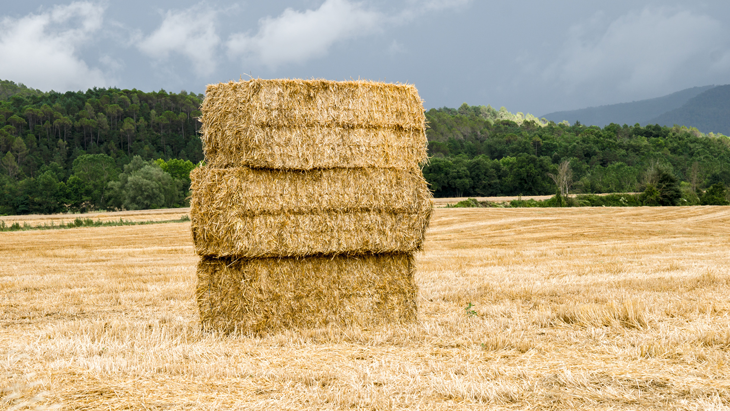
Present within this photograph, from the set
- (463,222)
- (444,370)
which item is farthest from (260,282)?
(463,222)

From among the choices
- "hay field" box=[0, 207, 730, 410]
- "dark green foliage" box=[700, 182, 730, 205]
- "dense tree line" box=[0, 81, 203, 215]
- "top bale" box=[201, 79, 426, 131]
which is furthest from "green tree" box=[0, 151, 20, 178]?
"top bale" box=[201, 79, 426, 131]

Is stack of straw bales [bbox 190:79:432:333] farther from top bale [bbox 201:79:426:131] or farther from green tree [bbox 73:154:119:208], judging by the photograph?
green tree [bbox 73:154:119:208]

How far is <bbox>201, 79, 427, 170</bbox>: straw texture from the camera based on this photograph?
6.50m

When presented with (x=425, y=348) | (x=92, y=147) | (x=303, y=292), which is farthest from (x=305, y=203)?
(x=92, y=147)

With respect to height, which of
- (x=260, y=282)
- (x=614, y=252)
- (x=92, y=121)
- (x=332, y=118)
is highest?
(x=92, y=121)

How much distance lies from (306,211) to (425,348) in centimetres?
223

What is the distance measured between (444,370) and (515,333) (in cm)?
160

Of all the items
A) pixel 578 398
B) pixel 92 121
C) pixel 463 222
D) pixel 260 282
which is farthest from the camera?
pixel 92 121

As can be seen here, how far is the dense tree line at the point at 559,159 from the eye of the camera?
6956 cm

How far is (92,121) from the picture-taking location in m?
103

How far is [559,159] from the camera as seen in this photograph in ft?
284

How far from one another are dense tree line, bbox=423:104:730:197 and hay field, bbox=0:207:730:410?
158ft

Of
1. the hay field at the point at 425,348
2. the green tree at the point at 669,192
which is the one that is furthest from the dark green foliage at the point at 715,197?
the hay field at the point at 425,348

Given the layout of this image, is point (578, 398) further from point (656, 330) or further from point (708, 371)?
point (656, 330)
